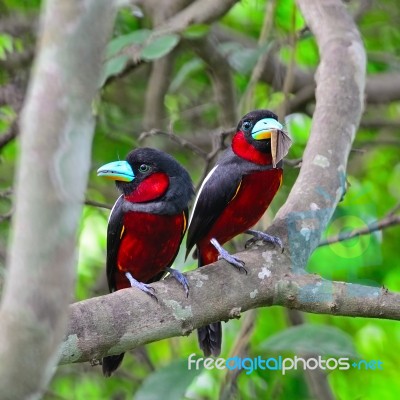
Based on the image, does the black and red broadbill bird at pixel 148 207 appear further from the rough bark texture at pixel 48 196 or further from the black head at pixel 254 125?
the rough bark texture at pixel 48 196

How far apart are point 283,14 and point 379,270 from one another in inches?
58.9

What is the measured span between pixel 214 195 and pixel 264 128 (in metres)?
0.30

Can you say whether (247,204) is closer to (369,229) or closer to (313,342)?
(313,342)

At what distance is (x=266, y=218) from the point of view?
3.64 meters

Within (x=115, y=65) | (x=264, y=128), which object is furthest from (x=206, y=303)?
(x=115, y=65)

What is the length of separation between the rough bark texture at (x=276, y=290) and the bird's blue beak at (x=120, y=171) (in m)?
0.57

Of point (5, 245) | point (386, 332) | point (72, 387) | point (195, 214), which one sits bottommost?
point (72, 387)

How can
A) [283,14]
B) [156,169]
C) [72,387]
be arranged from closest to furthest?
1. [156,169]
2. [283,14]
3. [72,387]

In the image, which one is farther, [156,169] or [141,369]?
[141,369]

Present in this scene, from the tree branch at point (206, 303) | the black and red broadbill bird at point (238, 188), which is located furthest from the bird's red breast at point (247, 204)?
the tree branch at point (206, 303)

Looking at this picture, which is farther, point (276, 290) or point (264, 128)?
point (264, 128)

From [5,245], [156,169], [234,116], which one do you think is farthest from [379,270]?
[5,245]

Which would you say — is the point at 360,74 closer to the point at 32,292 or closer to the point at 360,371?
the point at 360,371

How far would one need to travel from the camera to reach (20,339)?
935 mm
